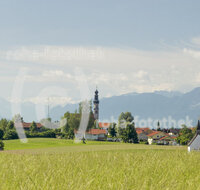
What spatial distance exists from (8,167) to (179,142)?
14273cm

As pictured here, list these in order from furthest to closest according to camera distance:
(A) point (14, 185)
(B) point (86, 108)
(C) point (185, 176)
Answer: (B) point (86, 108) < (C) point (185, 176) < (A) point (14, 185)

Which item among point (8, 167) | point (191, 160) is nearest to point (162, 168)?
point (191, 160)

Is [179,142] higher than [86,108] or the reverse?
the reverse

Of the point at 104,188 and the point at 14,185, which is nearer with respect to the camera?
the point at 104,188

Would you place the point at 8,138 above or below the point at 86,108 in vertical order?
below

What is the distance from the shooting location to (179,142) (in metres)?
146

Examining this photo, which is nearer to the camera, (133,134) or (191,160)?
(191,160)

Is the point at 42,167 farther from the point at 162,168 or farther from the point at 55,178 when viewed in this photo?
the point at 162,168

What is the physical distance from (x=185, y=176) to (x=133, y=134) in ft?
446

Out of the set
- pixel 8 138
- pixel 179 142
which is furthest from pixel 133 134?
pixel 8 138

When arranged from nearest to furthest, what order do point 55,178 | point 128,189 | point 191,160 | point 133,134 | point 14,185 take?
point 128,189
point 14,185
point 55,178
point 191,160
point 133,134

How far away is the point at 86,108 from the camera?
168m

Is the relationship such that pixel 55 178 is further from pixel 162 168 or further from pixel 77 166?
pixel 162 168

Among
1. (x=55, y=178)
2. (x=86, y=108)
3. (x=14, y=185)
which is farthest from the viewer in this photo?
(x=86, y=108)
